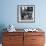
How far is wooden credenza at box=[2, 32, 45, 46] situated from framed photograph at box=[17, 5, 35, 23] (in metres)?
0.62

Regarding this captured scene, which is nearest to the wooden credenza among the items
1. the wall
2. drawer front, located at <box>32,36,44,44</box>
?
drawer front, located at <box>32,36,44,44</box>

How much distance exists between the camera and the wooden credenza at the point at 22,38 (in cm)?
354

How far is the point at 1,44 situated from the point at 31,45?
0.87 metres

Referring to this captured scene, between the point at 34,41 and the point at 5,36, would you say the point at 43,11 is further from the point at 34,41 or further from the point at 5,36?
the point at 5,36

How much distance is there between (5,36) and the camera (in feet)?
11.6

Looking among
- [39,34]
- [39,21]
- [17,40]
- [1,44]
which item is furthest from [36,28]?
[1,44]

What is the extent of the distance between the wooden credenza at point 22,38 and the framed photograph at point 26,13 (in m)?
Result: 0.62

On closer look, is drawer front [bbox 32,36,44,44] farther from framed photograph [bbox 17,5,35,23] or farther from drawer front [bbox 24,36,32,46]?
framed photograph [bbox 17,5,35,23]

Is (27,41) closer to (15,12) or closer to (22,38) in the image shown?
(22,38)

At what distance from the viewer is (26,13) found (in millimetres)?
4016

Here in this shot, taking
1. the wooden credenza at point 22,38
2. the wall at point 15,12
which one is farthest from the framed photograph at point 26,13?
the wooden credenza at point 22,38

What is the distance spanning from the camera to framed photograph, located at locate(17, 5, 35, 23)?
13.1 feet

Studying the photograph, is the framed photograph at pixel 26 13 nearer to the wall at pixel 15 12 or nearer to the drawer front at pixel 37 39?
the wall at pixel 15 12

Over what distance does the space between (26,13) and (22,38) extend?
889 millimetres
